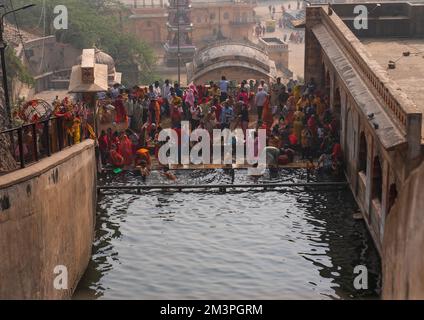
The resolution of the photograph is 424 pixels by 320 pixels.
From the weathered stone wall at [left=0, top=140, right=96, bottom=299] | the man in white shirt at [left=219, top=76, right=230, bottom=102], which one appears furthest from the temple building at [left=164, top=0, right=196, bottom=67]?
the weathered stone wall at [left=0, top=140, right=96, bottom=299]

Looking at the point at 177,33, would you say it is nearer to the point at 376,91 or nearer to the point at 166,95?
the point at 166,95

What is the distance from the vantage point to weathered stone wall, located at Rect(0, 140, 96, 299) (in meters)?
16.4

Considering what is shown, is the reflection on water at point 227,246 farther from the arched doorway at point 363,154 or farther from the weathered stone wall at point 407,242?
the weathered stone wall at point 407,242

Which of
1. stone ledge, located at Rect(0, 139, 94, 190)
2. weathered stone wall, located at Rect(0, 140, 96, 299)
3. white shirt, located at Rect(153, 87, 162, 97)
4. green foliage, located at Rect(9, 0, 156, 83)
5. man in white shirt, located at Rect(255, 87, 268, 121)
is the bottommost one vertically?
weathered stone wall, located at Rect(0, 140, 96, 299)

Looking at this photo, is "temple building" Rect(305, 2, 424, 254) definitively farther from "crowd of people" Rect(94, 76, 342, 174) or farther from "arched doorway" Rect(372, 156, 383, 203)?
"crowd of people" Rect(94, 76, 342, 174)

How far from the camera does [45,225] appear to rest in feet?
60.2

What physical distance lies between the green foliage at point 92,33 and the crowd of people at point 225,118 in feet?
115

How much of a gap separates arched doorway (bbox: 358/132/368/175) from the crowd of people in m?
2.09

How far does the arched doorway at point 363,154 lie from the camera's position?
1014 inches

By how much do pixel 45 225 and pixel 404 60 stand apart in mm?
15940

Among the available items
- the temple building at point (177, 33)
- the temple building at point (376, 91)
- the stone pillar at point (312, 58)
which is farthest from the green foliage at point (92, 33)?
the stone pillar at point (312, 58)

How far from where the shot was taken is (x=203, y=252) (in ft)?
75.8
